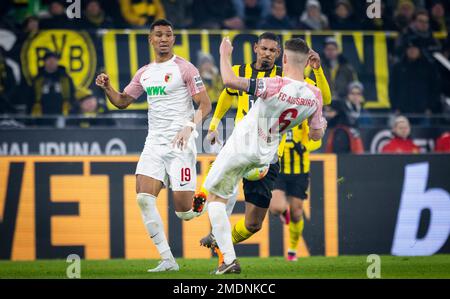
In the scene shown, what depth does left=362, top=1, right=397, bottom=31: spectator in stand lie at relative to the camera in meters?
17.4

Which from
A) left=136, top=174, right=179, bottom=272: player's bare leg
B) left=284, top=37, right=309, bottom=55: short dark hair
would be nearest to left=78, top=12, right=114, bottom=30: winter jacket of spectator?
left=136, top=174, right=179, bottom=272: player's bare leg

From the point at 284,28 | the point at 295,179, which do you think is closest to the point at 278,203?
the point at 295,179

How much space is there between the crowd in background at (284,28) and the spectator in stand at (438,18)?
0.7 inches

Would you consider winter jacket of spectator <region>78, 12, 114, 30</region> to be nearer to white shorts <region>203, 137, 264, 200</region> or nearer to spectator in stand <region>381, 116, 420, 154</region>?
spectator in stand <region>381, 116, 420, 154</region>

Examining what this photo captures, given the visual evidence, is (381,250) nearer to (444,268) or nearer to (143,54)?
(444,268)

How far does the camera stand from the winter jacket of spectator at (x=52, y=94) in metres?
15.6

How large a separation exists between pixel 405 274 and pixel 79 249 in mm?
4685

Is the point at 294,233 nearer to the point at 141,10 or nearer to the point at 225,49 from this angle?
the point at 225,49

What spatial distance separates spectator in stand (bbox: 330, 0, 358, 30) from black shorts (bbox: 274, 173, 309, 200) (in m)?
4.55

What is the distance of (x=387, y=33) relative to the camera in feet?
55.6

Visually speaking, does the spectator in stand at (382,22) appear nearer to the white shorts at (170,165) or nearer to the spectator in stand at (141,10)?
the spectator in stand at (141,10)

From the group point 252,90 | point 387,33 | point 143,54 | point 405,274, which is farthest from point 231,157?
point 387,33

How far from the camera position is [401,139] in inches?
598

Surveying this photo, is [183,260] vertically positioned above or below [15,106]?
below
